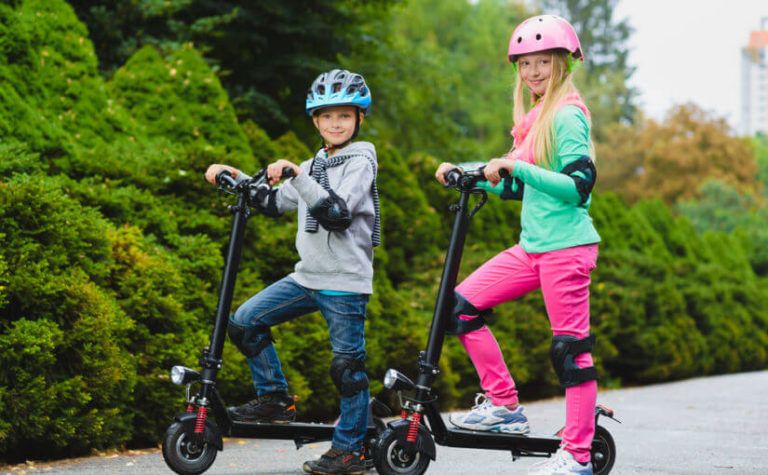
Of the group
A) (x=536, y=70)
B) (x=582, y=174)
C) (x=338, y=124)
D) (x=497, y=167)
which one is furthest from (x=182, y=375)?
(x=536, y=70)

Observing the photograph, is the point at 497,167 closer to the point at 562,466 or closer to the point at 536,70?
the point at 536,70

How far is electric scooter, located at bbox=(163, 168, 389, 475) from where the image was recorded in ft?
14.9

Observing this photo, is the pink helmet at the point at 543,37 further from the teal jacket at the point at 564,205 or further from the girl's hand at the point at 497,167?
the girl's hand at the point at 497,167

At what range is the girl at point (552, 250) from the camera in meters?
4.58

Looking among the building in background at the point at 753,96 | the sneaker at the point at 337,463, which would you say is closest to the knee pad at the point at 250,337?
the sneaker at the point at 337,463

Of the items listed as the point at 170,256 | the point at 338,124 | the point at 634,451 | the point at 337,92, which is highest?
the point at 337,92

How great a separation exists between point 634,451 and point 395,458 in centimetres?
250

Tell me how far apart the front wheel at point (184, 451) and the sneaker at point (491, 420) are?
1109 mm

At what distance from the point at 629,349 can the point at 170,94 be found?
746cm

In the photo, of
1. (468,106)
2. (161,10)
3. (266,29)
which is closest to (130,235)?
(161,10)

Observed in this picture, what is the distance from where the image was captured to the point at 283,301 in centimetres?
496

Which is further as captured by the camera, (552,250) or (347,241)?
(347,241)

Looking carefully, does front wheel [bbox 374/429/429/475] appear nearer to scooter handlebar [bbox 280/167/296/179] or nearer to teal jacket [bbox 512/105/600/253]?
teal jacket [bbox 512/105/600/253]

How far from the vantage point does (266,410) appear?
4.97 meters
